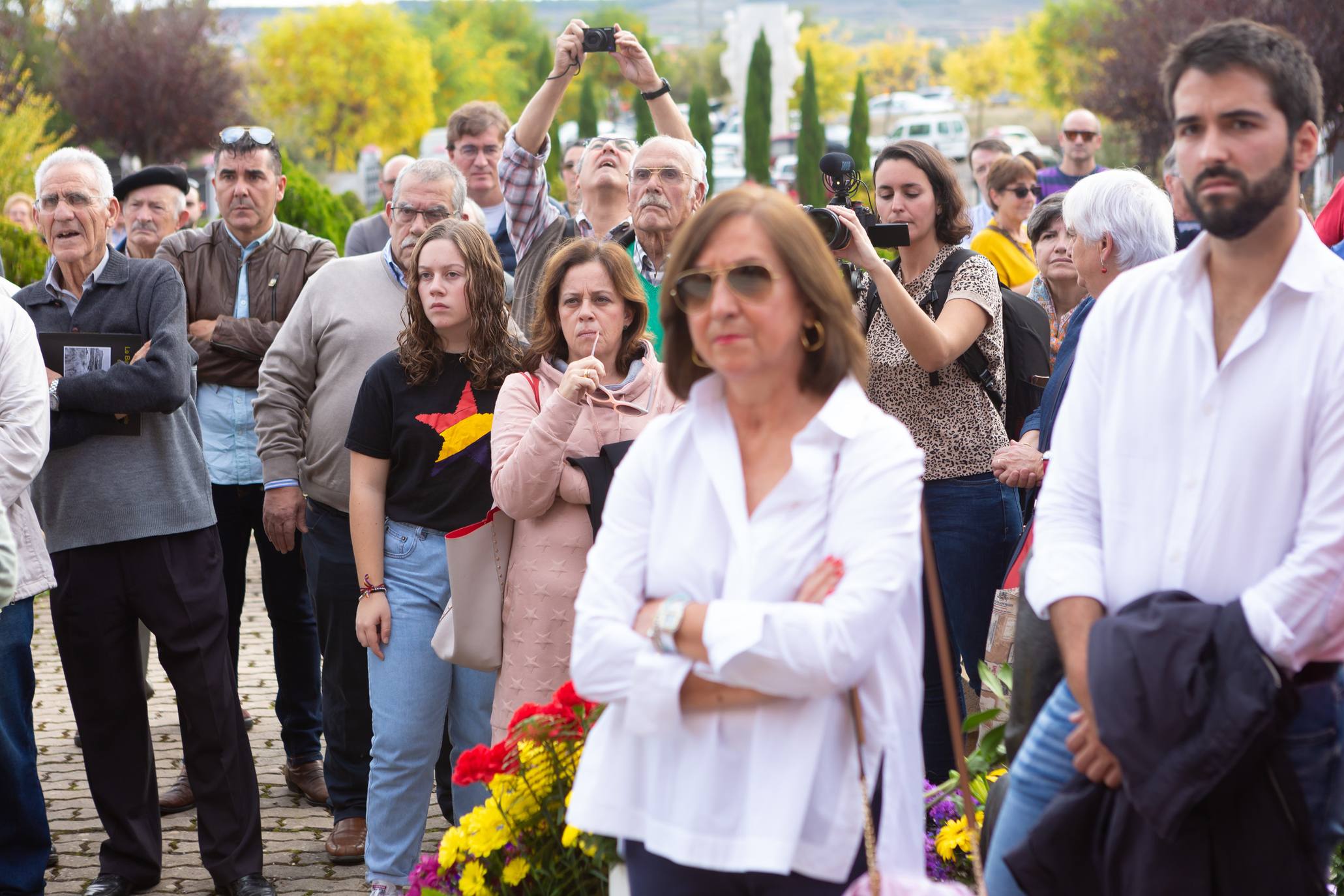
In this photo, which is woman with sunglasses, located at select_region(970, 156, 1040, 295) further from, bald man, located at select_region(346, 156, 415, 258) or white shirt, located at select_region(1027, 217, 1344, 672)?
white shirt, located at select_region(1027, 217, 1344, 672)

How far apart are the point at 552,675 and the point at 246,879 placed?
1.53 m

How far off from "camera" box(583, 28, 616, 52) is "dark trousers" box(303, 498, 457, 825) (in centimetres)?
202

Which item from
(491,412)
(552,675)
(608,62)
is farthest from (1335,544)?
(608,62)

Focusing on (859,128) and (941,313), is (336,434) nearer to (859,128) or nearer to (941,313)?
(941,313)

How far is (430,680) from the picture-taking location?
4.47 meters

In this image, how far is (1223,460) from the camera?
2496mm

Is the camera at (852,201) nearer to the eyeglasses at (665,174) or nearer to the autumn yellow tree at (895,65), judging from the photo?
the eyeglasses at (665,174)

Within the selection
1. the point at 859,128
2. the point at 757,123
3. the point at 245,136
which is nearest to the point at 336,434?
the point at 245,136

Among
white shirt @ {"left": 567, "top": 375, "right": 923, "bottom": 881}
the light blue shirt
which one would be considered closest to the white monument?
the light blue shirt

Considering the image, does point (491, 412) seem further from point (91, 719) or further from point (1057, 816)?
point (1057, 816)

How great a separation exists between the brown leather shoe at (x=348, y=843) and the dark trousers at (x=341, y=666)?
0.12ft

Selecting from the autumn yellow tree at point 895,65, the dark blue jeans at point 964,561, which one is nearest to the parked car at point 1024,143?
the autumn yellow tree at point 895,65

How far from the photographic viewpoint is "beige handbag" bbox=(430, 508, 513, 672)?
4.13 m

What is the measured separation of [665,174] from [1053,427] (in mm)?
1601
